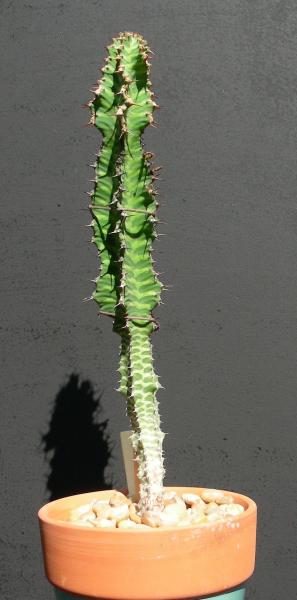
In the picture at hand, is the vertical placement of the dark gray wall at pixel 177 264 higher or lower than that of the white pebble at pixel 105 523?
higher

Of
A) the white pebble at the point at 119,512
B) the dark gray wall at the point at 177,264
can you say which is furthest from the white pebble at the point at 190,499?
the dark gray wall at the point at 177,264

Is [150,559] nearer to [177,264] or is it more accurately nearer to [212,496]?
[212,496]

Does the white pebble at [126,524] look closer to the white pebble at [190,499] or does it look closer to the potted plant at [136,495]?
the potted plant at [136,495]

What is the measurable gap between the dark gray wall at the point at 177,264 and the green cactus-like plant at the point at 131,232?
389 mm

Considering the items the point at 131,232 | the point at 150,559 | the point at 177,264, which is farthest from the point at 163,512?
the point at 177,264

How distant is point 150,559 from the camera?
1084 mm

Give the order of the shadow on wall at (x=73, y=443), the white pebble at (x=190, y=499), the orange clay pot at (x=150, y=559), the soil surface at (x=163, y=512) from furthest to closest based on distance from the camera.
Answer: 1. the shadow on wall at (x=73, y=443)
2. the white pebble at (x=190, y=499)
3. the soil surface at (x=163, y=512)
4. the orange clay pot at (x=150, y=559)

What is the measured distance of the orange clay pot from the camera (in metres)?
1.09

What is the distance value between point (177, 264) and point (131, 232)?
441mm

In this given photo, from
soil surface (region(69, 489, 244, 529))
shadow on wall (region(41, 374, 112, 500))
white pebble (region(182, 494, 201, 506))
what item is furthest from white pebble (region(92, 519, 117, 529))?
shadow on wall (region(41, 374, 112, 500))

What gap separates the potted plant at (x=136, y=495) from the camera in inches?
43.1

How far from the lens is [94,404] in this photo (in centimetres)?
165

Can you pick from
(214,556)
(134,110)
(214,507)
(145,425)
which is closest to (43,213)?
(134,110)

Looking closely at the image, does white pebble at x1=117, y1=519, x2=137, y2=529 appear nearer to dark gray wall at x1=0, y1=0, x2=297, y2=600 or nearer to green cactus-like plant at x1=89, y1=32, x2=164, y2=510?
green cactus-like plant at x1=89, y1=32, x2=164, y2=510
